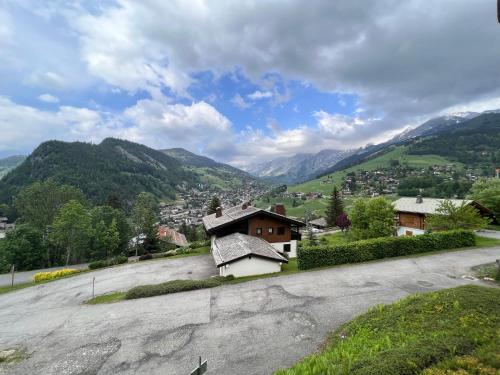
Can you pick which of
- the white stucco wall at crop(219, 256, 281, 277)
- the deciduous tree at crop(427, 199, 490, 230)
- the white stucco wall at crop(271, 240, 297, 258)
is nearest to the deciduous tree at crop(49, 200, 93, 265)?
the white stucco wall at crop(271, 240, 297, 258)

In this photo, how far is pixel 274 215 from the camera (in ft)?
126

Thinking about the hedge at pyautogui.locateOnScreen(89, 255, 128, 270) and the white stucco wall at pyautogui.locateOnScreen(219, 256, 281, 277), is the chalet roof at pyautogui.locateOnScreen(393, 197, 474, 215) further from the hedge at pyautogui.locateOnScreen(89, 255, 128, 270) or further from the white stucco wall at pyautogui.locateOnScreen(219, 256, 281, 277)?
the hedge at pyautogui.locateOnScreen(89, 255, 128, 270)

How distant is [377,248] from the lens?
28.2m

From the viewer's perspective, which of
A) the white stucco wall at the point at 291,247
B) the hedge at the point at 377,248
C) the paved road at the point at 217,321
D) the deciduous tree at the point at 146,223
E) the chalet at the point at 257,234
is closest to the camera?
the paved road at the point at 217,321

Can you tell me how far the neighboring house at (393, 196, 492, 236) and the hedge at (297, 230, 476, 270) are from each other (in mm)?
14866

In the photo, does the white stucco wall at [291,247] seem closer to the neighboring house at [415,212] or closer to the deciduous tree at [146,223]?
the neighboring house at [415,212]

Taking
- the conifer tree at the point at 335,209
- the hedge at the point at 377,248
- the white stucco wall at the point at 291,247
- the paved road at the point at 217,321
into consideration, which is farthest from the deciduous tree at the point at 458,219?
the conifer tree at the point at 335,209

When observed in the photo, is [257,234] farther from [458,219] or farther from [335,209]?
[335,209]

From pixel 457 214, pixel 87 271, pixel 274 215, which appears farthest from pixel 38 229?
pixel 457 214

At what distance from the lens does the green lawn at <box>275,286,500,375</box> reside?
7484 millimetres

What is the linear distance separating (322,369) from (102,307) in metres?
19.4

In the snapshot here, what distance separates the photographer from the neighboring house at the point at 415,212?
45812 mm

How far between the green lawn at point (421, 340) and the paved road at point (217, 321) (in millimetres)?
2193

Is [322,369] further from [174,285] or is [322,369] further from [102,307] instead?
[102,307]
